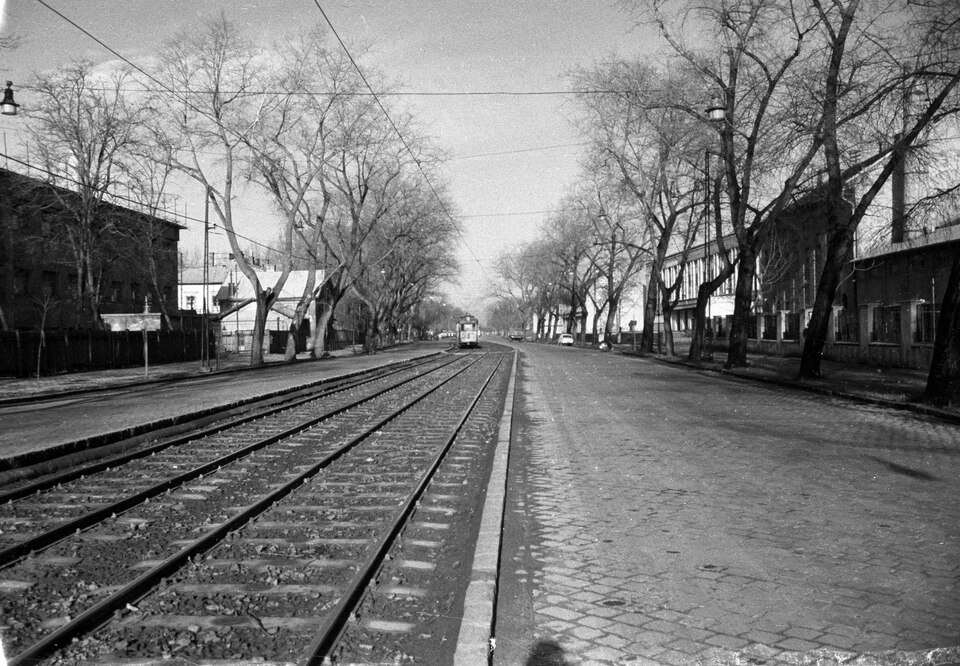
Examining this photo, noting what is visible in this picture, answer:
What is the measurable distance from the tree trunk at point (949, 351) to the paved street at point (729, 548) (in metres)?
3.60

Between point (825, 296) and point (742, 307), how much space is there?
7814 millimetres

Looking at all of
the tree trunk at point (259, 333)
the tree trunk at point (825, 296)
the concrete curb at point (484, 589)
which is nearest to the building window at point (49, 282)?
the tree trunk at point (259, 333)

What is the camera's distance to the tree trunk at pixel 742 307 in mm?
30344

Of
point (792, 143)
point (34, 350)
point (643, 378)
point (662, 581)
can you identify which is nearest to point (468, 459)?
point (662, 581)

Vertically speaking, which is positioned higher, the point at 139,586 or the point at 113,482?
the point at 139,586

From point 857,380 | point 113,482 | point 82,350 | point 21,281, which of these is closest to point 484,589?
point 113,482

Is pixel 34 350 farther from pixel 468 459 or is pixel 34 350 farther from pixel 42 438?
pixel 468 459

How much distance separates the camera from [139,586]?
16.2ft

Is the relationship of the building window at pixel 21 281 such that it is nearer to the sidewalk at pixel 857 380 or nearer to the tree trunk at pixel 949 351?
the sidewalk at pixel 857 380

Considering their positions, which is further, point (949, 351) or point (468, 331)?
point (468, 331)

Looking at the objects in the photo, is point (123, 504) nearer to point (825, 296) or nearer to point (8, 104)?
point (8, 104)

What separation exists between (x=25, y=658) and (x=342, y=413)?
12.2 m

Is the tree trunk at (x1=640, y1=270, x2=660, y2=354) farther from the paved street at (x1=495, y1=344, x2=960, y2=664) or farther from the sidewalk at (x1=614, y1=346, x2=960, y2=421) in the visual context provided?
the paved street at (x1=495, y1=344, x2=960, y2=664)

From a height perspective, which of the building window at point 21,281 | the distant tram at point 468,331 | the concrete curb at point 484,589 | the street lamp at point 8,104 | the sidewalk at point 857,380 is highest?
the street lamp at point 8,104
